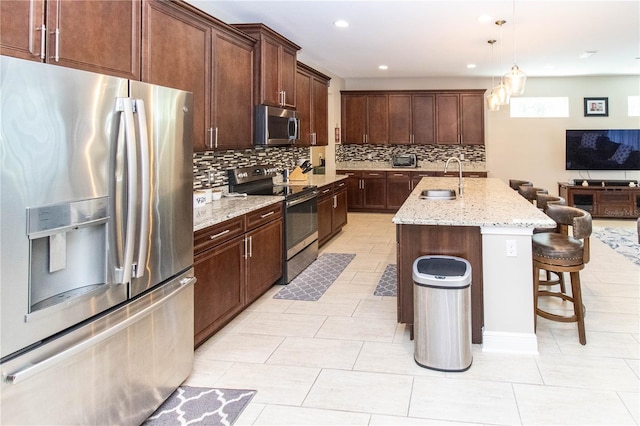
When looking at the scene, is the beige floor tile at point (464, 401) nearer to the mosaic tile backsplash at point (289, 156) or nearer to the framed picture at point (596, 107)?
the mosaic tile backsplash at point (289, 156)

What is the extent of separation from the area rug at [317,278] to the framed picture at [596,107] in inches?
238

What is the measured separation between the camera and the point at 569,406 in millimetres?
2311

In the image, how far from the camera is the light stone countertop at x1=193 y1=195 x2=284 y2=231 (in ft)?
9.92

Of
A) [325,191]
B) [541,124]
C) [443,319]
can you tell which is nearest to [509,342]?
[443,319]

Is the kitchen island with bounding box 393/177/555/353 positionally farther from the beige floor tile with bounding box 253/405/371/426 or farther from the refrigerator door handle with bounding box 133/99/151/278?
the refrigerator door handle with bounding box 133/99/151/278

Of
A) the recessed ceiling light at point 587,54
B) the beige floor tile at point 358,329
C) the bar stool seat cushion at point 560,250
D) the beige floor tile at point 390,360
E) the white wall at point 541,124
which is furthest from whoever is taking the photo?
the white wall at point 541,124

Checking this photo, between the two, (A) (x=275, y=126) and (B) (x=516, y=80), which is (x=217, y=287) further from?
(B) (x=516, y=80)

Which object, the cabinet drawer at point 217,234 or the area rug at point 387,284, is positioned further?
the area rug at point 387,284

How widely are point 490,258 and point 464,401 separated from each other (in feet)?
3.16

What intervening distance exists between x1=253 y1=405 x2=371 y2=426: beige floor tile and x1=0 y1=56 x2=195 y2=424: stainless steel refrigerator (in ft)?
1.78

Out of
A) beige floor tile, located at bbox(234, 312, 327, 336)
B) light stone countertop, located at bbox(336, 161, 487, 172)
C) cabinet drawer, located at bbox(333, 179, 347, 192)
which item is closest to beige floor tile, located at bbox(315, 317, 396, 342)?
beige floor tile, located at bbox(234, 312, 327, 336)

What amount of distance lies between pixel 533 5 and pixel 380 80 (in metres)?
4.97

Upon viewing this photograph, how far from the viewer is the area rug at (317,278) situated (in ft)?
13.7

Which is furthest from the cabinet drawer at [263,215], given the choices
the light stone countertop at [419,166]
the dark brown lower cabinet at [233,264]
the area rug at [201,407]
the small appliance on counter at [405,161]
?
the small appliance on counter at [405,161]
